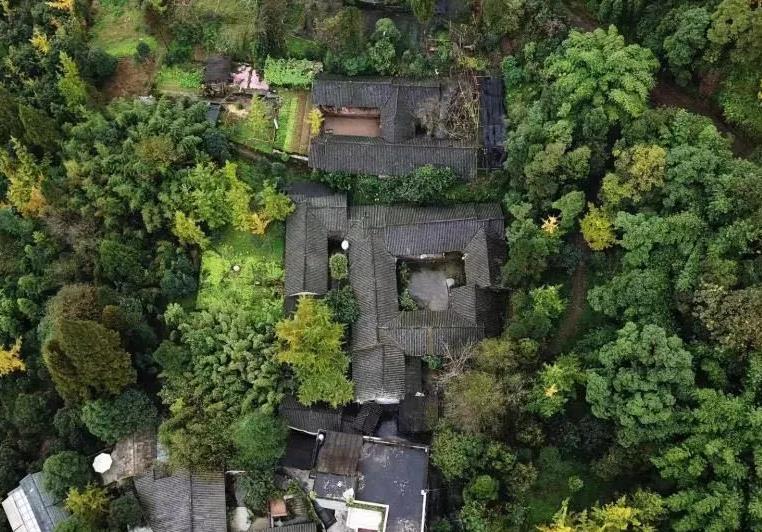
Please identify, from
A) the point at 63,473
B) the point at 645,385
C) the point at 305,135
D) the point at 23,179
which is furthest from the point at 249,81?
the point at 645,385

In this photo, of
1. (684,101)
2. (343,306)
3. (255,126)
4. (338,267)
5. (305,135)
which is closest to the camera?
(343,306)

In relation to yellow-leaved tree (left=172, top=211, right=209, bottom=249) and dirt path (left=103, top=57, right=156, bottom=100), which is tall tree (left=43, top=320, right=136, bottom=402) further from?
dirt path (left=103, top=57, right=156, bottom=100)

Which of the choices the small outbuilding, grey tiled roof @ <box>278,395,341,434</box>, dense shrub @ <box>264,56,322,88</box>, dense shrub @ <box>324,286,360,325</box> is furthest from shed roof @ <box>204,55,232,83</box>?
grey tiled roof @ <box>278,395,341,434</box>

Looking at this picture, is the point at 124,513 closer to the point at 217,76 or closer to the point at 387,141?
the point at 387,141

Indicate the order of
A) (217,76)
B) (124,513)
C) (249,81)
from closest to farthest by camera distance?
(124,513)
(217,76)
(249,81)

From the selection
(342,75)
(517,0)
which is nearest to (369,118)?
(342,75)

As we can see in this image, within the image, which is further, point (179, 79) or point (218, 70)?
point (179, 79)

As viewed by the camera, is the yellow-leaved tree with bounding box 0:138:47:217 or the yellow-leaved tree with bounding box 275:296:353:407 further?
the yellow-leaved tree with bounding box 0:138:47:217

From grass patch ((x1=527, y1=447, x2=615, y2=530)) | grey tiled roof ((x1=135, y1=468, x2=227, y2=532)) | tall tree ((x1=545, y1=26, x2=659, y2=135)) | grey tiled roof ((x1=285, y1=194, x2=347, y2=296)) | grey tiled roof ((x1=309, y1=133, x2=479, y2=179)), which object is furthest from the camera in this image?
grey tiled roof ((x1=309, y1=133, x2=479, y2=179))
